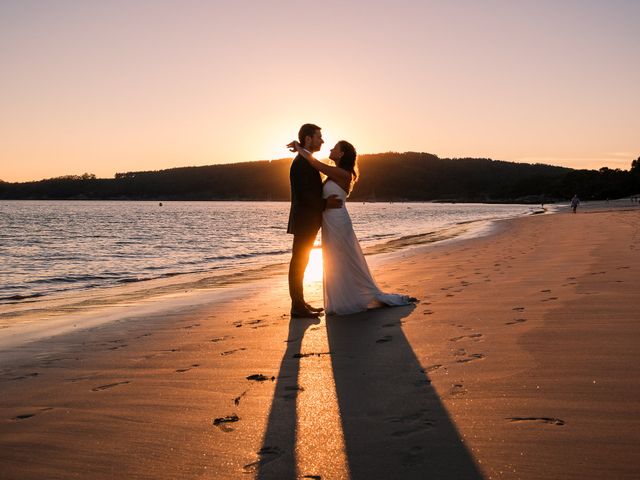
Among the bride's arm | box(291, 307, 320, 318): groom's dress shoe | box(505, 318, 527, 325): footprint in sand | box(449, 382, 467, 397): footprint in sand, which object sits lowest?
box(291, 307, 320, 318): groom's dress shoe

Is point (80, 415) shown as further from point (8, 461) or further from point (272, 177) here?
point (272, 177)

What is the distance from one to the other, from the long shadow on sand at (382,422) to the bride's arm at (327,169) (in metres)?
2.35

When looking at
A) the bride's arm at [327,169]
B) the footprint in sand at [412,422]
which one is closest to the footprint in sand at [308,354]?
the footprint in sand at [412,422]

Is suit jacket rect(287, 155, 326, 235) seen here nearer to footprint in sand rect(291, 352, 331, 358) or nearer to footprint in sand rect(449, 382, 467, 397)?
footprint in sand rect(291, 352, 331, 358)

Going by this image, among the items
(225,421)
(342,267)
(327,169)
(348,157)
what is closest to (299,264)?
(342,267)

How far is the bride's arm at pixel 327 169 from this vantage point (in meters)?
6.60

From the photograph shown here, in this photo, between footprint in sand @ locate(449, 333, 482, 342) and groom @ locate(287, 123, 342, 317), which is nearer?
footprint in sand @ locate(449, 333, 482, 342)

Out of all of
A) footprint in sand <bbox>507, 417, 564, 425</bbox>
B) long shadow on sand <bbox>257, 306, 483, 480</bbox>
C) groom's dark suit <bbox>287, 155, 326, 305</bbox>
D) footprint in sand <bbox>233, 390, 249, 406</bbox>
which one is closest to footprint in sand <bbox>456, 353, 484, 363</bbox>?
long shadow on sand <bbox>257, 306, 483, 480</bbox>

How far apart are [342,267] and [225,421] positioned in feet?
12.7

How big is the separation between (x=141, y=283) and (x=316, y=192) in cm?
816

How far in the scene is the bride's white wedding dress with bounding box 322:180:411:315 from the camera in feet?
22.7

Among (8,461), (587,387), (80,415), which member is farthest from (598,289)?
(8,461)

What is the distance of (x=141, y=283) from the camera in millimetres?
13875

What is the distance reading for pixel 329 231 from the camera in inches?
276
